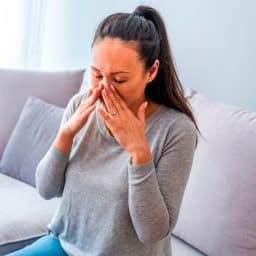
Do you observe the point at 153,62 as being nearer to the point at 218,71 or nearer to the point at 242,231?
the point at 242,231

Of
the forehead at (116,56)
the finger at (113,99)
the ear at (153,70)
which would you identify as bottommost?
the finger at (113,99)

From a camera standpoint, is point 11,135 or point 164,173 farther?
point 11,135

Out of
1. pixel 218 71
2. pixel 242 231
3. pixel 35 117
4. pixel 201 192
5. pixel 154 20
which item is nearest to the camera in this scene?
pixel 154 20

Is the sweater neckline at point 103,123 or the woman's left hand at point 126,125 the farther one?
the sweater neckline at point 103,123

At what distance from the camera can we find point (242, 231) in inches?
54.0

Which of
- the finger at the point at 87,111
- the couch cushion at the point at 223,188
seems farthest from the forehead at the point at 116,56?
the couch cushion at the point at 223,188

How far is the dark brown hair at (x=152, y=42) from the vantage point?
113cm

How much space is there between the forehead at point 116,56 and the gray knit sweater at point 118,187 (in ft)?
0.54

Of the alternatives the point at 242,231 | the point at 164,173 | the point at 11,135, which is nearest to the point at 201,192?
the point at 242,231

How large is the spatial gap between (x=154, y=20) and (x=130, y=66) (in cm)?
17

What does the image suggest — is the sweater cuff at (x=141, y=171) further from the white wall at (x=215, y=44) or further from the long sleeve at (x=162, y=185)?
the white wall at (x=215, y=44)

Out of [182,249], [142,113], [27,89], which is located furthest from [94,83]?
[27,89]

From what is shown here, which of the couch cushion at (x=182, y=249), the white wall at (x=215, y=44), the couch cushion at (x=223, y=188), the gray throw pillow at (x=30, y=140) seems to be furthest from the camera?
the gray throw pillow at (x=30, y=140)

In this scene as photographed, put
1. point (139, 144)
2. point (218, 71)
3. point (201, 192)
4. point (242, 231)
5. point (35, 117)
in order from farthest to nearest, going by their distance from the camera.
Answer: point (35, 117)
point (218, 71)
point (201, 192)
point (242, 231)
point (139, 144)
